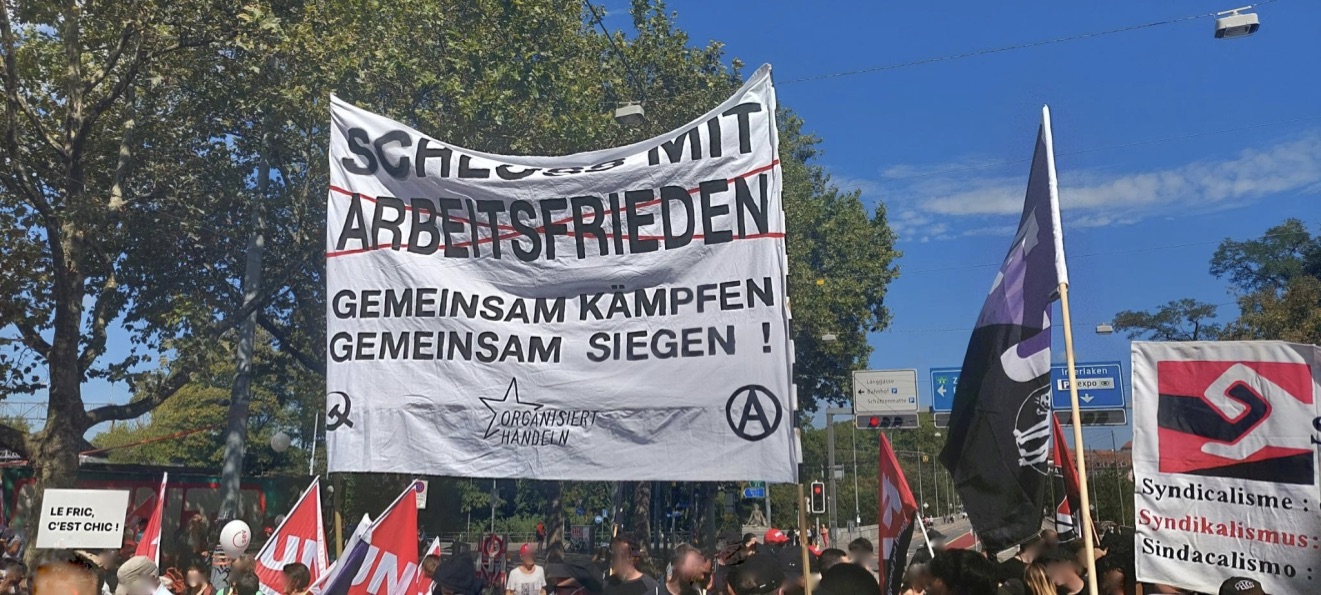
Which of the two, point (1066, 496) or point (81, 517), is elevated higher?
point (81, 517)

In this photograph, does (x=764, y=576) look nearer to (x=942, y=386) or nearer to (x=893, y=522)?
(x=893, y=522)

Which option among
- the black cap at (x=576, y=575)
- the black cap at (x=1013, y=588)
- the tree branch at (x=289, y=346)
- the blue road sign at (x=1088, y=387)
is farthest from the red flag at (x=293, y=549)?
the blue road sign at (x=1088, y=387)

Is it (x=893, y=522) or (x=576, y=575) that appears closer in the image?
(x=893, y=522)

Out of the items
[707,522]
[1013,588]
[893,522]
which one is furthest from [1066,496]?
[707,522]

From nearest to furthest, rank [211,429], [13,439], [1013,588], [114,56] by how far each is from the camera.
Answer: [1013,588], [114,56], [13,439], [211,429]

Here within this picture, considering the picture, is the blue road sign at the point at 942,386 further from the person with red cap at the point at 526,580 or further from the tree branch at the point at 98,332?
the person with red cap at the point at 526,580

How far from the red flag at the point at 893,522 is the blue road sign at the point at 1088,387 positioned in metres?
28.6

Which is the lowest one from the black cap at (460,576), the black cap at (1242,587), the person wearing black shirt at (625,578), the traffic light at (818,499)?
the traffic light at (818,499)

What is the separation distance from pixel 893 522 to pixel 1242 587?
214 centimetres

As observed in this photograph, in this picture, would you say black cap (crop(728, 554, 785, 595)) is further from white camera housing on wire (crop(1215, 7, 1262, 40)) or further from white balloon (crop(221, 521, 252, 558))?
white camera housing on wire (crop(1215, 7, 1262, 40))

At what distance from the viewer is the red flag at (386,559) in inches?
209

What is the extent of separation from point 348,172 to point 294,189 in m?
16.5

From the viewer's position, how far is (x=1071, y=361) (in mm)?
4496

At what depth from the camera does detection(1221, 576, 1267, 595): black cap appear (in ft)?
15.4
